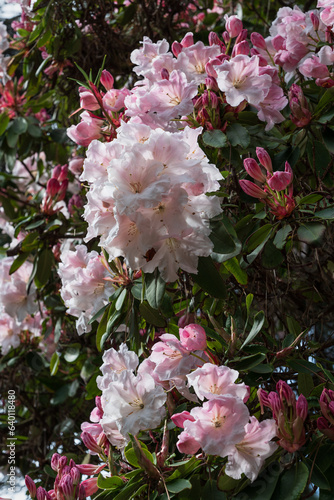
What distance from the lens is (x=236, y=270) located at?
1.21 metres

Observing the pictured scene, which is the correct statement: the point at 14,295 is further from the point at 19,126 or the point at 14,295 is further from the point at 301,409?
the point at 301,409

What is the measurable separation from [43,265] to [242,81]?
2.78 feet

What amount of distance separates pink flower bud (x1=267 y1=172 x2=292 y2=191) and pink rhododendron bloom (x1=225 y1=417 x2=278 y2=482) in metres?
0.42

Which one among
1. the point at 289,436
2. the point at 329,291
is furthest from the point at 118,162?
the point at 329,291

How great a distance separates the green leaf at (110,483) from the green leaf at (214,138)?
2.19 feet

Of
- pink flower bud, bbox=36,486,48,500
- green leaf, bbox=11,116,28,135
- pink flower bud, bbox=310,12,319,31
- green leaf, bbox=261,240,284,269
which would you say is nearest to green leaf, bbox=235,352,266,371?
green leaf, bbox=261,240,284,269

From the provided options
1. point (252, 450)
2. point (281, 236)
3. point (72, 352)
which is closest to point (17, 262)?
point (72, 352)

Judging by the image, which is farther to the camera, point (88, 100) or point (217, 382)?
point (88, 100)

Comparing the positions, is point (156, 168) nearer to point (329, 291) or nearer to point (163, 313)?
point (163, 313)

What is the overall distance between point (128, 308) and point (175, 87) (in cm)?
48

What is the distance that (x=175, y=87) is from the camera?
1222 mm

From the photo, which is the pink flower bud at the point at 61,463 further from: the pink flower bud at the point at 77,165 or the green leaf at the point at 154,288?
the pink flower bud at the point at 77,165

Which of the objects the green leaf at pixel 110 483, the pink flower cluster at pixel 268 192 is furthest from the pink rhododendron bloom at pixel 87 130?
the green leaf at pixel 110 483

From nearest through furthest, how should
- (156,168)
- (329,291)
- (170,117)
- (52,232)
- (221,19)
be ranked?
1. (156,168)
2. (170,117)
3. (329,291)
4. (52,232)
5. (221,19)
